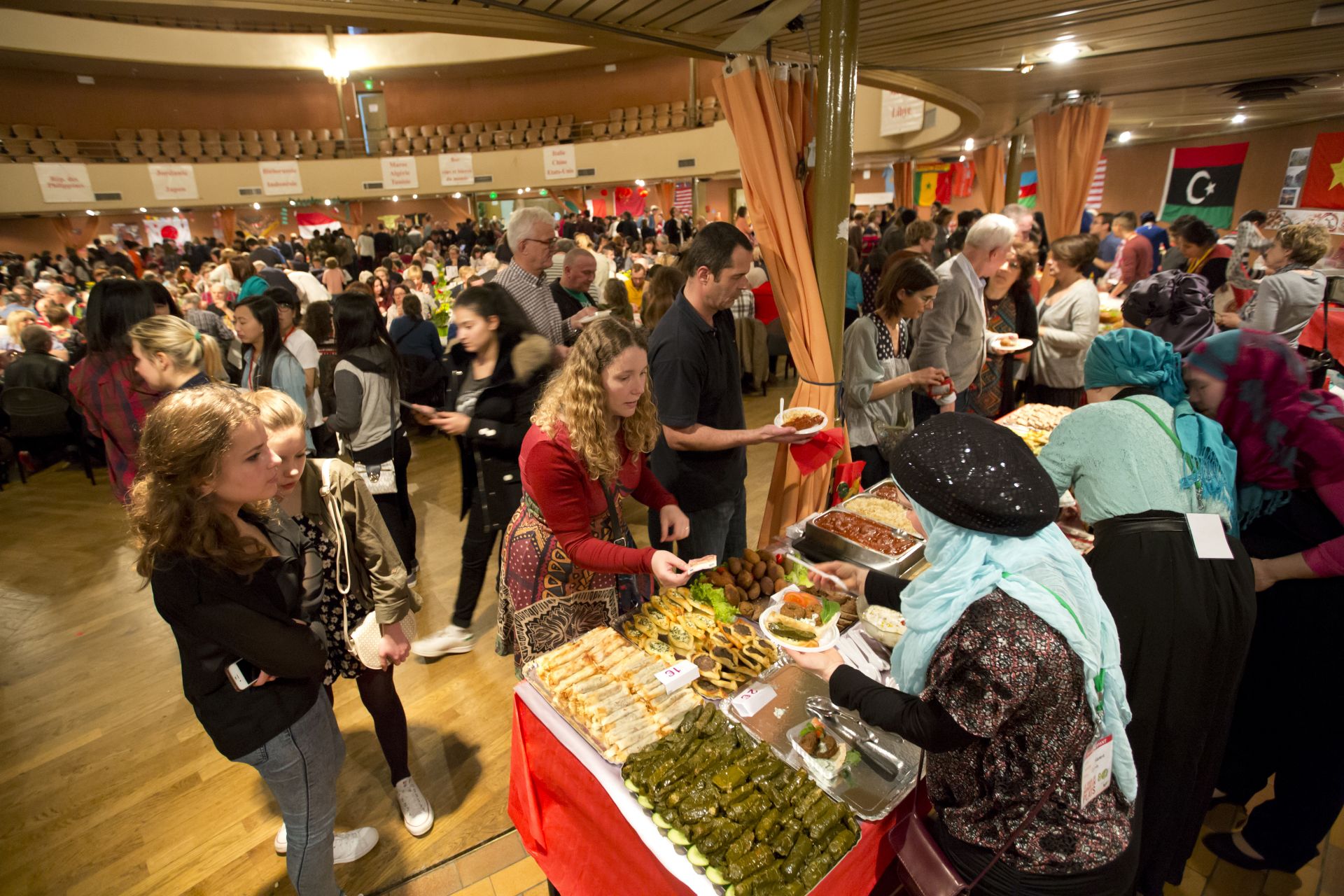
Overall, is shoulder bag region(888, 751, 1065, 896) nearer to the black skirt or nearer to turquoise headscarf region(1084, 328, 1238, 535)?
the black skirt

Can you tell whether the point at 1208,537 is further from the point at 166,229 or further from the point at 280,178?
the point at 166,229

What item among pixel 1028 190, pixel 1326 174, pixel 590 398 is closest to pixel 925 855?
pixel 590 398

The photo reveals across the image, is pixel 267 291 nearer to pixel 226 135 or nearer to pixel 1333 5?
pixel 1333 5

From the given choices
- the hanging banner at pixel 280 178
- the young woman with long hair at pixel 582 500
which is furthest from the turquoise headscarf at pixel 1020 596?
the hanging banner at pixel 280 178

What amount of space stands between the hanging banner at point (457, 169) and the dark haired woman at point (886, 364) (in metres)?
16.0

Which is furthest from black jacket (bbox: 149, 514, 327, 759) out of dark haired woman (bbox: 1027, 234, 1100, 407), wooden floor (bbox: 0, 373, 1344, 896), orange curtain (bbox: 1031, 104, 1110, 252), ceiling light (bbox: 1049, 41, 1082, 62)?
orange curtain (bbox: 1031, 104, 1110, 252)

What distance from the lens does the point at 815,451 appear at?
9.68 feet

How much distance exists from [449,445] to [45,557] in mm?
3069

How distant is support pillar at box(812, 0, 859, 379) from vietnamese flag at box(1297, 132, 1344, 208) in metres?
7.58

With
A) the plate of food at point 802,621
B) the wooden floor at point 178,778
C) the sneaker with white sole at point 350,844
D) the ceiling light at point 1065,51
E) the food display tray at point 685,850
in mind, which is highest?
the ceiling light at point 1065,51

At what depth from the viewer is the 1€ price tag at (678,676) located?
5.81ft

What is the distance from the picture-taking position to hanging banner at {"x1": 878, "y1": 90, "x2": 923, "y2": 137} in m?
10.3

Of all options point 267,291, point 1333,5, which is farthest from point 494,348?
point 1333,5

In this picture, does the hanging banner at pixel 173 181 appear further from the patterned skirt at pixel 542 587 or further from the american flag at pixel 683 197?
the patterned skirt at pixel 542 587
